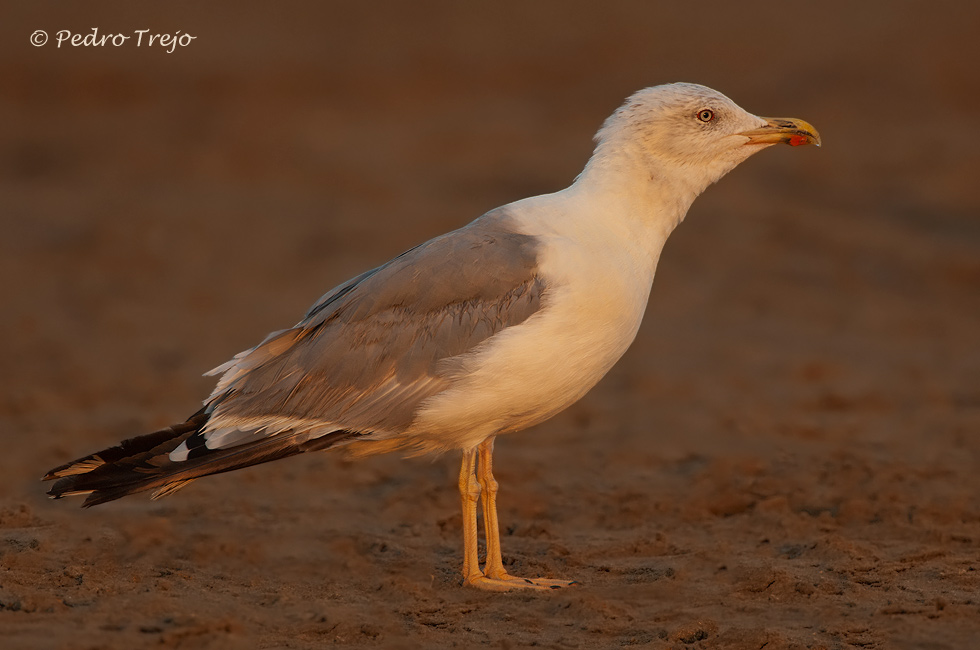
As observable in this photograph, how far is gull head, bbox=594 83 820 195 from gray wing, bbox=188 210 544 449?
764 mm

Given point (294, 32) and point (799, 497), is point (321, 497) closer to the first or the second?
point (799, 497)

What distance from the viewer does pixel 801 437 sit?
29.4 ft

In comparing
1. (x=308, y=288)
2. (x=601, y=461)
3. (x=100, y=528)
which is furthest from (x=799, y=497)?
(x=308, y=288)

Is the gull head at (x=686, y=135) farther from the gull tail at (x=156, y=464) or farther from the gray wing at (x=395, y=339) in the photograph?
the gull tail at (x=156, y=464)

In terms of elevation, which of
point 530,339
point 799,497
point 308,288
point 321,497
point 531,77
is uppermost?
point 531,77

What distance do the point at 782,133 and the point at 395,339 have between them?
2.25 meters

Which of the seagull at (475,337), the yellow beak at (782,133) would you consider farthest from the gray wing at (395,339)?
the yellow beak at (782,133)

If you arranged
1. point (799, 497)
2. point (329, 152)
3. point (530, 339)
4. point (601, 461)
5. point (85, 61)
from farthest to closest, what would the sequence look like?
point (85, 61) → point (329, 152) → point (601, 461) → point (799, 497) → point (530, 339)

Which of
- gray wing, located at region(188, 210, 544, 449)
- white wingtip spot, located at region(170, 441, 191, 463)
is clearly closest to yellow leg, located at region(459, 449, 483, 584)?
gray wing, located at region(188, 210, 544, 449)

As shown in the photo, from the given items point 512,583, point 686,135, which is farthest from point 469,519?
point 686,135

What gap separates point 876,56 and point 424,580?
1641 centimetres

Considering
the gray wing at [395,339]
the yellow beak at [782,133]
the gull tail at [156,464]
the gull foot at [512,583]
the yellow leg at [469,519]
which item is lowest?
the gull foot at [512,583]

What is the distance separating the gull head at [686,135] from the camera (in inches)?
241

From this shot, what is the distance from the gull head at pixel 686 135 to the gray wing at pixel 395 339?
2.51 feet
